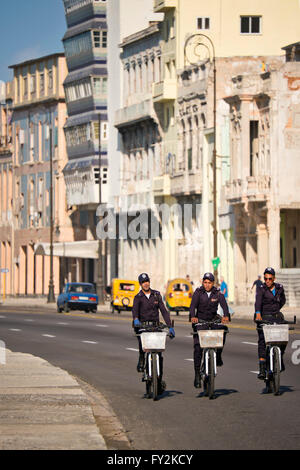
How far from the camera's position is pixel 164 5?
90.0 meters

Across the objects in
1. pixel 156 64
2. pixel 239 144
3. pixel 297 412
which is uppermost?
pixel 156 64

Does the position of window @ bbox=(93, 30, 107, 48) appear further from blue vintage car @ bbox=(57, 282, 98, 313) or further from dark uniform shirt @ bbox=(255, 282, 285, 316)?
dark uniform shirt @ bbox=(255, 282, 285, 316)

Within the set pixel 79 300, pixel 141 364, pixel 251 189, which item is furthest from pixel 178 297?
pixel 141 364

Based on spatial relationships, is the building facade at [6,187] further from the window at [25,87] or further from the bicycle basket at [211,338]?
the bicycle basket at [211,338]

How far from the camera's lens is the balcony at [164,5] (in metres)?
89.9

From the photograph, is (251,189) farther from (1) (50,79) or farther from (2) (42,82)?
(2) (42,82)

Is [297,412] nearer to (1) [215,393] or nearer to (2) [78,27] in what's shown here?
(1) [215,393]

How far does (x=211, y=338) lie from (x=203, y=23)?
2716 inches

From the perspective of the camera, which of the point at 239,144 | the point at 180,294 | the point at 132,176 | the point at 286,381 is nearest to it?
the point at 286,381

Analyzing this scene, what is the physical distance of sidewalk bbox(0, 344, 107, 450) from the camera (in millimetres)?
16016

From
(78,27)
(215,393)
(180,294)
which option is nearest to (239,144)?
(180,294)

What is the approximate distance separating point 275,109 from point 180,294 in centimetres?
1000

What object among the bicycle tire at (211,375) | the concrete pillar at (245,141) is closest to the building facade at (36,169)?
the concrete pillar at (245,141)

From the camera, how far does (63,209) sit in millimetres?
115438
